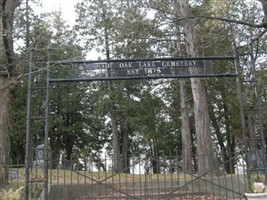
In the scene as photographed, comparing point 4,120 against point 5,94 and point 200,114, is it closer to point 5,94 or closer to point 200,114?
point 5,94

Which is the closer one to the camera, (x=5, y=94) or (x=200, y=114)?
(x=5, y=94)

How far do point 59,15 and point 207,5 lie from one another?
54.9 ft

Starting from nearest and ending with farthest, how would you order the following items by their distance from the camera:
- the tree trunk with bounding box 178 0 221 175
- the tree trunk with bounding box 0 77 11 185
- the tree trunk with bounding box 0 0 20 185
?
the tree trunk with bounding box 0 0 20 185
the tree trunk with bounding box 0 77 11 185
the tree trunk with bounding box 178 0 221 175

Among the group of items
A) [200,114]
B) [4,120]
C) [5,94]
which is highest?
[5,94]

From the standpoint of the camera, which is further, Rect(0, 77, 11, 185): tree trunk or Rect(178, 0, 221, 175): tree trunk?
Rect(178, 0, 221, 175): tree trunk

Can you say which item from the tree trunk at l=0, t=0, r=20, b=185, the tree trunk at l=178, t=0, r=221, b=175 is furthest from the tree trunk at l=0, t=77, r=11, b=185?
the tree trunk at l=178, t=0, r=221, b=175

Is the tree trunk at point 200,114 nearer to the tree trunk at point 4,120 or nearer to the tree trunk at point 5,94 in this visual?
the tree trunk at point 5,94

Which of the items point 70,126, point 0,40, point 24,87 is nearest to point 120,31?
point 0,40

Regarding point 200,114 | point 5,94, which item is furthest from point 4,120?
point 200,114

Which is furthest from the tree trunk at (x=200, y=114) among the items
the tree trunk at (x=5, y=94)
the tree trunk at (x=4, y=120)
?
the tree trunk at (x=4, y=120)

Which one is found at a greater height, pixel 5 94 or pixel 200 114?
pixel 5 94

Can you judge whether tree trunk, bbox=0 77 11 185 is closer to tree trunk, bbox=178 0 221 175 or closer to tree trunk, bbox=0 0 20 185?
tree trunk, bbox=0 0 20 185

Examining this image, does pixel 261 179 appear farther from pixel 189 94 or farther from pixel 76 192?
pixel 189 94

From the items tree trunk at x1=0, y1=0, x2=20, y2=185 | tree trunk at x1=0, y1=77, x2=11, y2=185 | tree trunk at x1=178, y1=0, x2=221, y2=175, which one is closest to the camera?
tree trunk at x1=0, y1=0, x2=20, y2=185
